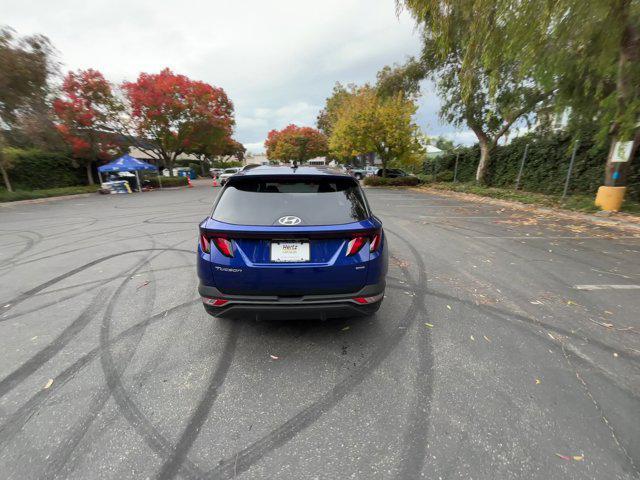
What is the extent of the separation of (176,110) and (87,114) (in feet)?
20.6

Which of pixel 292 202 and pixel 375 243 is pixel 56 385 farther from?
pixel 375 243

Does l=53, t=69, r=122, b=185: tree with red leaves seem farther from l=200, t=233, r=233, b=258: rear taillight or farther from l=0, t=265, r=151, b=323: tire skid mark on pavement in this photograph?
l=200, t=233, r=233, b=258: rear taillight

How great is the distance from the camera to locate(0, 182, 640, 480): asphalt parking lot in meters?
1.75

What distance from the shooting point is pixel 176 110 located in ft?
→ 80.7

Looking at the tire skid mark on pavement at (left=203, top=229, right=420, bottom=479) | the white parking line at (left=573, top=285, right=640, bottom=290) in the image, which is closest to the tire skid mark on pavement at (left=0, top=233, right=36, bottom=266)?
the tire skid mark on pavement at (left=203, top=229, right=420, bottom=479)

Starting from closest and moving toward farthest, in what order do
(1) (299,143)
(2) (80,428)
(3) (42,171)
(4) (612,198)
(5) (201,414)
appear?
(2) (80,428)
(5) (201,414)
(4) (612,198)
(3) (42,171)
(1) (299,143)

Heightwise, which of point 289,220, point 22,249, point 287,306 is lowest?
point 22,249

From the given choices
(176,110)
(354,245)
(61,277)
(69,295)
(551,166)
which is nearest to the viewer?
(354,245)

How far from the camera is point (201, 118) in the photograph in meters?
26.4

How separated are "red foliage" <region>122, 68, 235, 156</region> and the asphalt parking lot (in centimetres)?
2453

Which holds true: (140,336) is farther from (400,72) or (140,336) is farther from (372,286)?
(400,72)

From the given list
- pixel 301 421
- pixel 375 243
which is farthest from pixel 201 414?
pixel 375 243

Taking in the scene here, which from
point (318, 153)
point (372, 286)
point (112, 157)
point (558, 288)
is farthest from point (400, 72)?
point (318, 153)

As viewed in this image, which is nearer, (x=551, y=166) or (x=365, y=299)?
(x=365, y=299)
